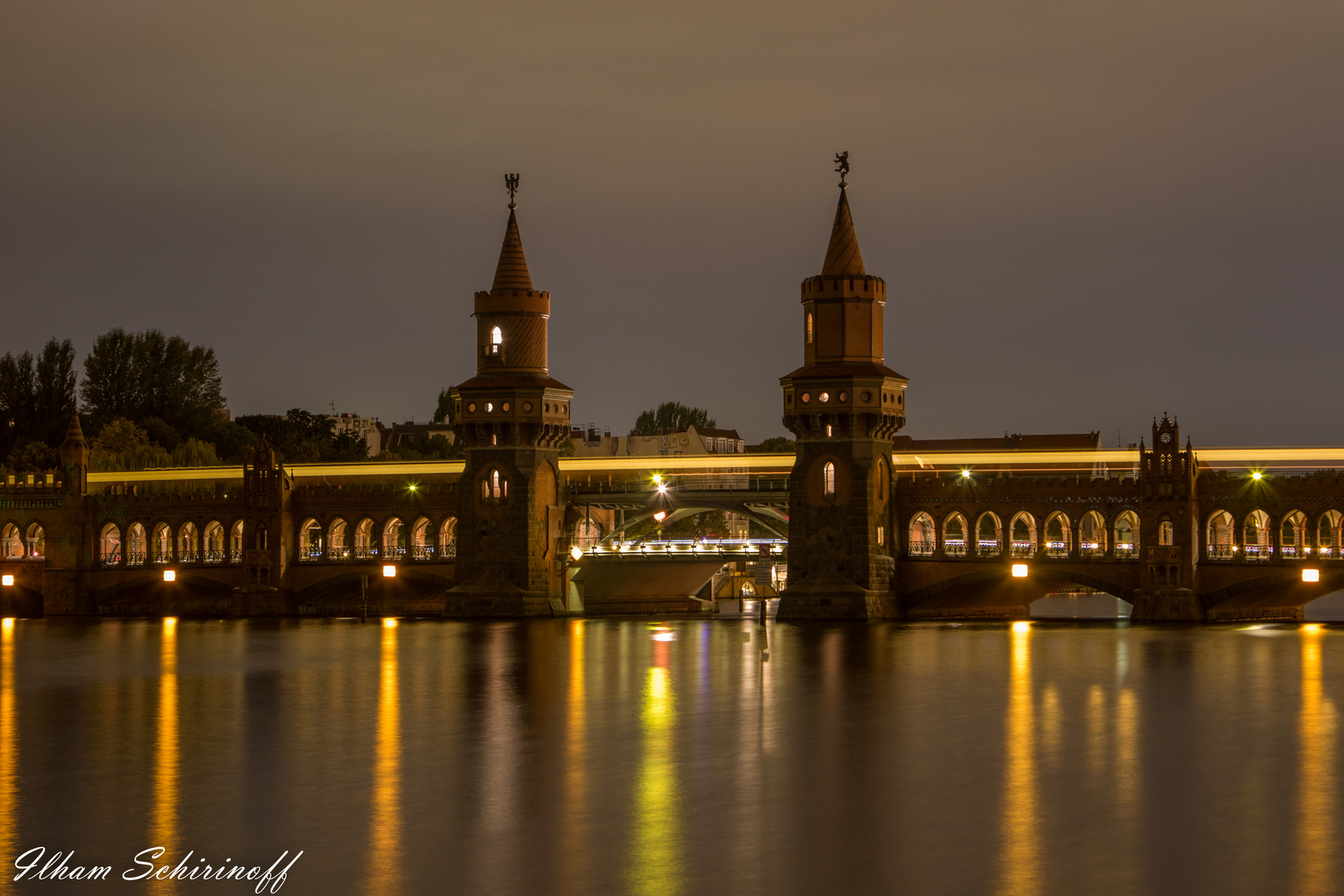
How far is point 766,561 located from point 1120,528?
178 ft

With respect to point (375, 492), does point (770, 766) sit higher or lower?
lower

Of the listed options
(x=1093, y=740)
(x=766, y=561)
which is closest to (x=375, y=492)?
(x=766, y=561)

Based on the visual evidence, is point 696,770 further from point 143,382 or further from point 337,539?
point 143,382

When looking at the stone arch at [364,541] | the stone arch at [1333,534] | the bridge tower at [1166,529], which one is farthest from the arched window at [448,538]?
the stone arch at [1333,534]

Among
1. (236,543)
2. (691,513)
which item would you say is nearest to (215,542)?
(236,543)

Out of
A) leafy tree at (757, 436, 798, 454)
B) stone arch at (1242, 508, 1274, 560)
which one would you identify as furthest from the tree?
stone arch at (1242, 508, 1274, 560)

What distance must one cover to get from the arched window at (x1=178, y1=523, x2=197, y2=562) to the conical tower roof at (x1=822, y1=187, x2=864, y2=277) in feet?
131

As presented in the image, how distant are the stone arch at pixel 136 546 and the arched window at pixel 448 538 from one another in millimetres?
18395

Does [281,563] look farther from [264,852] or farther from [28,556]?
[264,852]

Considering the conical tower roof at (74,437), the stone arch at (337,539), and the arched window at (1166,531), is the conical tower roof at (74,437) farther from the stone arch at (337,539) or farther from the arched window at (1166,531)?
the arched window at (1166,531)

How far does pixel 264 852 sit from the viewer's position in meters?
28.5

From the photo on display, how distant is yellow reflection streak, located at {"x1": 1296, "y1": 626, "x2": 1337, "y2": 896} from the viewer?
26.2 m

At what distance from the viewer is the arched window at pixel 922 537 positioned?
8644 cm

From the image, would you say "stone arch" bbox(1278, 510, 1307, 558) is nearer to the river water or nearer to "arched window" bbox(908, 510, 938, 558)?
the river water
